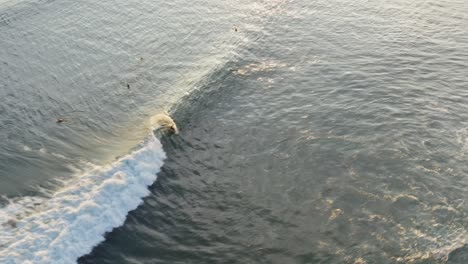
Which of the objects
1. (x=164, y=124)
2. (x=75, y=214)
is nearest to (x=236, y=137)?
(x=164, y=124)

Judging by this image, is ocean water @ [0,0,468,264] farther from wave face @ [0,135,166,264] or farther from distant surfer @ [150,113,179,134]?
distant surfer @ [150,113,179,134]

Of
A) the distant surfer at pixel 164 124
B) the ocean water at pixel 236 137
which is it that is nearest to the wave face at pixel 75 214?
the ocean water at pixel 236 137

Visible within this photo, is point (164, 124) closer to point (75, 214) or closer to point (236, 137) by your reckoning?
point (236, 137)

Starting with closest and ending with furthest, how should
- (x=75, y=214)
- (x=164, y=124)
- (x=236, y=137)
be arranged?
1. (x=75, y=214)
2. (x=236, y=137)
3. (x=164, y=124)

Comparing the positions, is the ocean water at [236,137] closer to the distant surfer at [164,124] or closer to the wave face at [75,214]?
the wave face at [75,214]

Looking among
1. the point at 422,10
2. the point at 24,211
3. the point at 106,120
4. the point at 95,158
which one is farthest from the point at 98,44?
the point at 422,10

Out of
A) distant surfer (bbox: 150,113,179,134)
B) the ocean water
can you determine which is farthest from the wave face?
distant surfer (bbox: 150,113,179,134)
